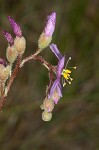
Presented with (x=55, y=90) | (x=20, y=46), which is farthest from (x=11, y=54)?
(x=55, y=90)

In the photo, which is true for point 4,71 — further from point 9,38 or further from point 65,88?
point 65,88

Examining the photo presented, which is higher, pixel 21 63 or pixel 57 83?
pixel 21 63

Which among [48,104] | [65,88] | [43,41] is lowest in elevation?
[48,104]

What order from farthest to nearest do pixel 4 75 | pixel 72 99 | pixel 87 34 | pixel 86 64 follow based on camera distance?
pixel 87 34 → pixel 86 64 → pixel 72 99 → pixel 4 75

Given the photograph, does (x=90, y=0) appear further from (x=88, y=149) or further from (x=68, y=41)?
(x=88, y=149)

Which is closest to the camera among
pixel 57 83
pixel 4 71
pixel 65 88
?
pixel 4 71

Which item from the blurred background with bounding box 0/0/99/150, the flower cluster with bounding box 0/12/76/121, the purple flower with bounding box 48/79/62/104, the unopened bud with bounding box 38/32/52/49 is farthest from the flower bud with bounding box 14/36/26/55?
the blurred background with bounding box 0/0/99/150

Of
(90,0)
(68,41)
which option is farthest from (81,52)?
(90,0)

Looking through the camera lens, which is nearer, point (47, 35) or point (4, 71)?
point (4, 71)

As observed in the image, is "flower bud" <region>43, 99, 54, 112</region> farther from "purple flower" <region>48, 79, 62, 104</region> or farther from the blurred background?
the blurred background
